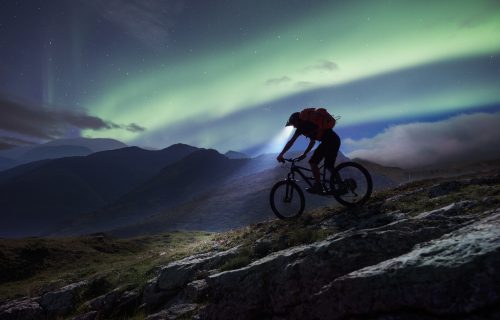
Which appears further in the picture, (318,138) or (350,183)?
(350,183)

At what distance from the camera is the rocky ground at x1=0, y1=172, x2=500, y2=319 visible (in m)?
6.59

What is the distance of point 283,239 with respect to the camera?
13453mm

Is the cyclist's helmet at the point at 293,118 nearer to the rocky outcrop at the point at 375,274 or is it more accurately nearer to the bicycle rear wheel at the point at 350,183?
the bicycle rear wheel at the point at 350,183

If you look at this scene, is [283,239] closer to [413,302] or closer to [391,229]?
[391,229]

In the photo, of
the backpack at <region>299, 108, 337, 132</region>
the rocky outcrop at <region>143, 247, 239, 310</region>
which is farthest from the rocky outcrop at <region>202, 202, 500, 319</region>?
the backpack at <region>299, 108, 337, 132</region>

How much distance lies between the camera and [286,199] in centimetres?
1659

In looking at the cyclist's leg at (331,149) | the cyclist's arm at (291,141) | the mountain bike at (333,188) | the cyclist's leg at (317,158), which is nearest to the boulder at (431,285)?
the mountain bike at (333,188)

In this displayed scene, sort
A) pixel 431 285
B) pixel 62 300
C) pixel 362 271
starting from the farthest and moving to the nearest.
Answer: pixel 62 300 → pixel 362 271 → pixel 431 285

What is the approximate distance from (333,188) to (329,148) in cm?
155

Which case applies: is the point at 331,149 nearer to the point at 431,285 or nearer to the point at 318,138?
the point at 318,138

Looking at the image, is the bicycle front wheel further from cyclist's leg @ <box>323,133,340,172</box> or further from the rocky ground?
cyclist's leg @ <box>323,133,340,172</box>

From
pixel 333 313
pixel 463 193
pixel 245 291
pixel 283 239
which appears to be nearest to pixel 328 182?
pixel 283 239

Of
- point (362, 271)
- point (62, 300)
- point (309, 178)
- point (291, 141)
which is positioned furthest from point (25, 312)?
point (362, 271)

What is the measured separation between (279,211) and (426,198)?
6.15 m
